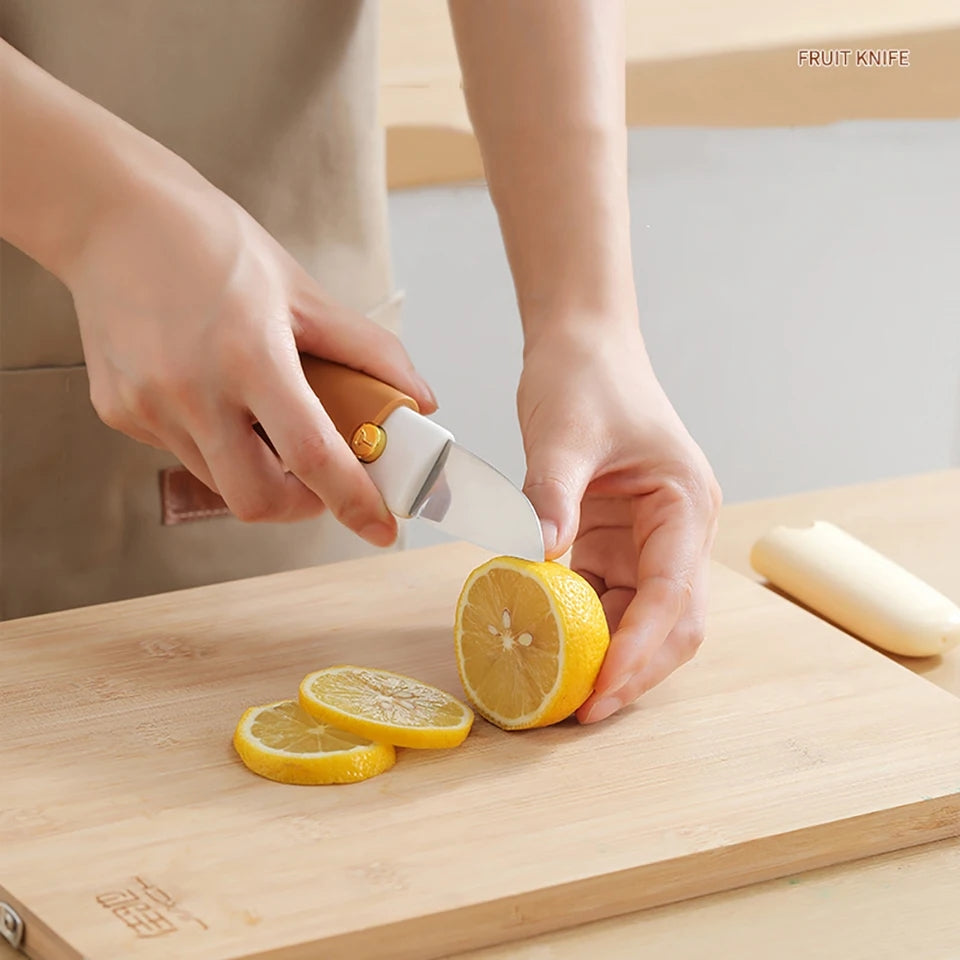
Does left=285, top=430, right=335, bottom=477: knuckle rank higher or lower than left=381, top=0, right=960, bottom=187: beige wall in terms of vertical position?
lower

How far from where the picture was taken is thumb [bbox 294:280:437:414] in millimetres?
1066

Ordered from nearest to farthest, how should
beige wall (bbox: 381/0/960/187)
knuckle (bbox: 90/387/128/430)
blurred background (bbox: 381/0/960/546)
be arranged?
knuckle (bbox: 90/387/128/430) → beige wall (bbox: 381/0/960/187) → blurred background (bbox: 381/0/960/546)

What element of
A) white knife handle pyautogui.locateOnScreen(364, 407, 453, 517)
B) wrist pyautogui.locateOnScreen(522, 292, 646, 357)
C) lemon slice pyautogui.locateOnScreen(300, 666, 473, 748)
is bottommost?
lemon slice pyautogui.locateOnScreen(300, 666, 473, 748)

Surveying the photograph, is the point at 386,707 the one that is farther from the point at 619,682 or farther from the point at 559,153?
the point at 559,153

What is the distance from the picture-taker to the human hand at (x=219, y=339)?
3.32 ft

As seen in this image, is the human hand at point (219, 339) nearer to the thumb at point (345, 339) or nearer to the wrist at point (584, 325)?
the thumb at point (345, 339)

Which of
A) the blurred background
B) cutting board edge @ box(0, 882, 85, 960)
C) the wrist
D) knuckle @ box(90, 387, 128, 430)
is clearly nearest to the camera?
cutting board edge @ box(0, 882, 85, 960)

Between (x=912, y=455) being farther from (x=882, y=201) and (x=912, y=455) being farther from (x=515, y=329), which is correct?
(x=515, y=329)

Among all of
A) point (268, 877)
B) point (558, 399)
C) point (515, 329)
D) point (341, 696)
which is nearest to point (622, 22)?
point (558, 399)

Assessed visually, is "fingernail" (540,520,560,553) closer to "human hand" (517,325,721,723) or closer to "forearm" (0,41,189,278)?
"human hand" (517,325,721,723)

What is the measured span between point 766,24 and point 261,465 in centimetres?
193

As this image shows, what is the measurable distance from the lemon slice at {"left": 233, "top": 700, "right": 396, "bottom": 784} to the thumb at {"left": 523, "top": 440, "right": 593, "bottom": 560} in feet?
0.64

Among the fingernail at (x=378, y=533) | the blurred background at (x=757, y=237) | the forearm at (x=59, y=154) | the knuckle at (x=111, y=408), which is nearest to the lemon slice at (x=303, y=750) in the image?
the fingernail at (x=378, y=533)

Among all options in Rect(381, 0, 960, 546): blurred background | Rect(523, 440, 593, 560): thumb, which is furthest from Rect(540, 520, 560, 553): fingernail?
Rect(381, 0, 960, 546): blurred background
